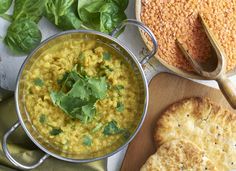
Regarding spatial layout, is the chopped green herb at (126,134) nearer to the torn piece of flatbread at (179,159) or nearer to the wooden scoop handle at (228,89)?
the torn piece of flatbread at (179,159)

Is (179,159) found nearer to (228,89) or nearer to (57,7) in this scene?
(228,89)

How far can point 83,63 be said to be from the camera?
1.59 metres

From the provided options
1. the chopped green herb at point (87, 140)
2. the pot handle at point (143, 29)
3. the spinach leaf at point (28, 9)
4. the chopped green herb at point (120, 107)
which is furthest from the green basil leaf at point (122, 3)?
the chopped green herb at point (87, 140)

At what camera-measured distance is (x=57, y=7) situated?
5.52 feet

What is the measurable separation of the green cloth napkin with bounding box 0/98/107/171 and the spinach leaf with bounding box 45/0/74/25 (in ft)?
1.16

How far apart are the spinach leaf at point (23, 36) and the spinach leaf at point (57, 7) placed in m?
0.08

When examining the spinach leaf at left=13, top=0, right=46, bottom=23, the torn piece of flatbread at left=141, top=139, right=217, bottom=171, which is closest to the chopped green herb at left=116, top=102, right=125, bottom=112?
the torn piece of flatbread at left=141, top=139, right=217, bottom=171

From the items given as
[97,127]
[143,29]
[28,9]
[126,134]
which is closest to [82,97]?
[97,127]

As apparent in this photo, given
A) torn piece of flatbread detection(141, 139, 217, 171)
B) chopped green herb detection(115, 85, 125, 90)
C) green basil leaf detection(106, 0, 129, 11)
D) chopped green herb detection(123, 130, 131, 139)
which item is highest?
green basil leaf detection(106, 0, 129, 11)

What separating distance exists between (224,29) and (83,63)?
1.89 ft

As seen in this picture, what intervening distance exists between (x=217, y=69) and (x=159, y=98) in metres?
0.26

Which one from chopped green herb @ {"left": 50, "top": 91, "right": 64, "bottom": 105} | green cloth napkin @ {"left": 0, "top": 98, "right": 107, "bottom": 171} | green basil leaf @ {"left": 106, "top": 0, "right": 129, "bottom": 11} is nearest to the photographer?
chopped green herb @ {"left": 50, "top": 91, "right": 64, "bottom": 105}

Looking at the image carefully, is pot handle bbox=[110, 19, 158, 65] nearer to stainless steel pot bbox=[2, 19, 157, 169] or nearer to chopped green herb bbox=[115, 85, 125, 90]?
stainless steel pot bbox=[2, 19, 157, 169]

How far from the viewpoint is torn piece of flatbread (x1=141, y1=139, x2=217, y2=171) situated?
1733 mm
